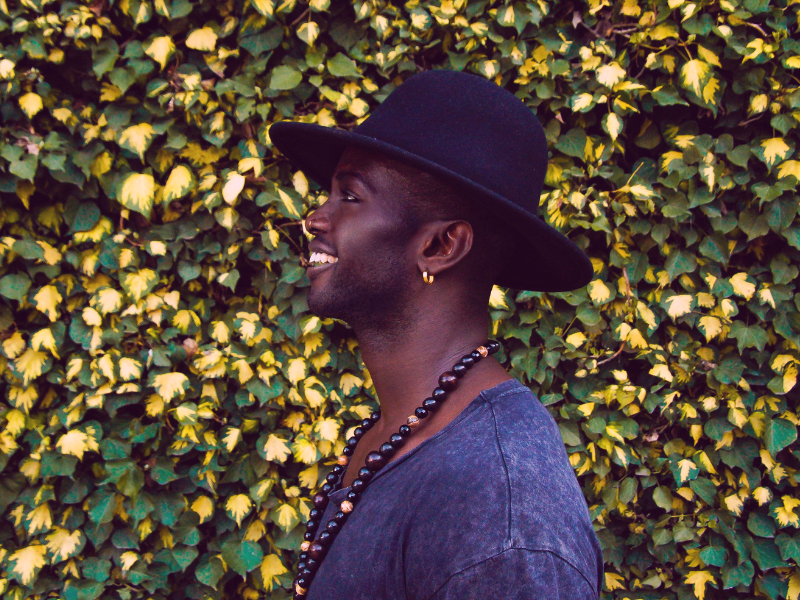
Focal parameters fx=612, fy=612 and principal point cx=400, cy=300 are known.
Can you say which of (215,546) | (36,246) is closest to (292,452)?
(215,546)

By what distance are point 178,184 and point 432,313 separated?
1545 mm

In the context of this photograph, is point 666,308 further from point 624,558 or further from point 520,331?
point 624,558

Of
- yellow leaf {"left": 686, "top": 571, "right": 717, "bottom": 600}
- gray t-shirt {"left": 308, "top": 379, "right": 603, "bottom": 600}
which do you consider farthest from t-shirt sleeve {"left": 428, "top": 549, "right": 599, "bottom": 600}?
yellow leaf {"left": 686, "top": 571, "right": 717, "bottom": 600}

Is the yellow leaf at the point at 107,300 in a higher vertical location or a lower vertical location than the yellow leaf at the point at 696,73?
lower

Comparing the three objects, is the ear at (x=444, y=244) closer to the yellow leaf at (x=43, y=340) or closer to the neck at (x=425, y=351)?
the neck at (x=425, y=351)

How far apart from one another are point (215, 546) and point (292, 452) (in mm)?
515

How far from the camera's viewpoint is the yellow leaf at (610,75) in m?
2.46

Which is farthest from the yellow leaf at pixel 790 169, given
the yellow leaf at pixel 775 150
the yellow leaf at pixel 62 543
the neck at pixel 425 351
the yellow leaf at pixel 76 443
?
the yellow leaf at pixel 62 543

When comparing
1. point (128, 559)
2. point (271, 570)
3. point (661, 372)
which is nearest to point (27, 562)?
point (128, 559)

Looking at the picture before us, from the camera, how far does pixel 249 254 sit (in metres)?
2.57

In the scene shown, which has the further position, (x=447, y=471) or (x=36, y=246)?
(x=36, y=246)

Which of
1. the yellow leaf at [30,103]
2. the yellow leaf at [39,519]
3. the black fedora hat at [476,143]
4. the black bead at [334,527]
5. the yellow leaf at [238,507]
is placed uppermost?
the black fedora hat at [476,143]

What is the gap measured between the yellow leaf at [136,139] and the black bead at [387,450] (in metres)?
1.72

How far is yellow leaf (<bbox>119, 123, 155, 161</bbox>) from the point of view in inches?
96.0
